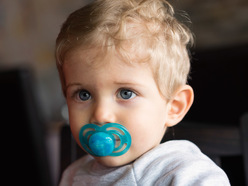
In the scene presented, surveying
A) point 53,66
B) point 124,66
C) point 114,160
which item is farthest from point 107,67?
point 53,66

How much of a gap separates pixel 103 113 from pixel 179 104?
0.16 metres

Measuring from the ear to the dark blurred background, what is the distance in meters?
0.16

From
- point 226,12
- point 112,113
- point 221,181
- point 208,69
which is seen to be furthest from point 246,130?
point 226,12

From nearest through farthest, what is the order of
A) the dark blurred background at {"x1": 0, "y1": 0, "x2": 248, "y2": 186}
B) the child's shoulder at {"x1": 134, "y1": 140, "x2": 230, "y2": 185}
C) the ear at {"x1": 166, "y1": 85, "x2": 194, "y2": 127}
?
1. the child's shoulder at {"x1": 134, "y1": 140, "x2": 230, "y2": 185}
2. the ear at {"x1": 166, "y1": 85, "x2": 194, "y2": 127}
3. the dark blurred background at {"x1": 0, "y1": 0, "x2": 248, "y2": 186}

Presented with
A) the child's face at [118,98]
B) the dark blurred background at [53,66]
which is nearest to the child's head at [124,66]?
the child's face at [118,98]

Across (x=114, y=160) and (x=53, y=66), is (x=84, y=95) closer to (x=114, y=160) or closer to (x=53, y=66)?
(x=114, y=160)

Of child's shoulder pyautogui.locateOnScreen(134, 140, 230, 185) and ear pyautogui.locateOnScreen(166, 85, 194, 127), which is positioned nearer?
child's shoulder pyautogui.locateOnScreen(134, 140, 230, 185)

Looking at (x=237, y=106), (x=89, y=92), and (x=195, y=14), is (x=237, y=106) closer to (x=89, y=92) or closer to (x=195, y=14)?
(x=195, y=14)

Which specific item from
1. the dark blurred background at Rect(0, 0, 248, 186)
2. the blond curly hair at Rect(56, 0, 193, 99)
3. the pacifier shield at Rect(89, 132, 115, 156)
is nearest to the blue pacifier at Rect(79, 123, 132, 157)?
the pacifier shield at Rect(89, 132, 115, 156)

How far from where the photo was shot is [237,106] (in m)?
1.56

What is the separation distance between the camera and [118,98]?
2.06ft

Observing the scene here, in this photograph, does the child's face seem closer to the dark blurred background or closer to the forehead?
the forehead

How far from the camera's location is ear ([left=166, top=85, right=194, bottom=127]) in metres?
0.69

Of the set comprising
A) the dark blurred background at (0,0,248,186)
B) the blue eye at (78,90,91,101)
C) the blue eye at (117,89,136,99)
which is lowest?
the dark blurred background at (0,0,248,186)
